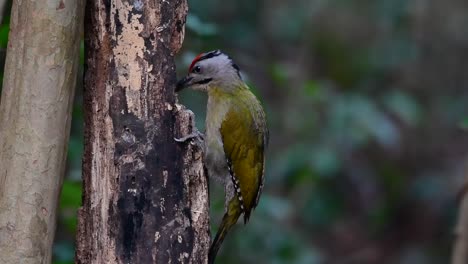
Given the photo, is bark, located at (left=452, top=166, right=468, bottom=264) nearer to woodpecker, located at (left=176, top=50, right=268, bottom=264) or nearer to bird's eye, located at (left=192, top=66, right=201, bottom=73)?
woodpecker, located at (left=176, top=50, right=268, bottom=264)

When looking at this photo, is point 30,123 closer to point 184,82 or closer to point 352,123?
point 184,82

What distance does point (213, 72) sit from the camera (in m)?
5.88

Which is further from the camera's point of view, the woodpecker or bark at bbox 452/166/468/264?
bark at bbox 452/166/468/264

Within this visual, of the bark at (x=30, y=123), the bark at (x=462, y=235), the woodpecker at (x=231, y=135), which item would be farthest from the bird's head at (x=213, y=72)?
the bark at (x=462, y=235)

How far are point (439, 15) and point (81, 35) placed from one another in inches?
279

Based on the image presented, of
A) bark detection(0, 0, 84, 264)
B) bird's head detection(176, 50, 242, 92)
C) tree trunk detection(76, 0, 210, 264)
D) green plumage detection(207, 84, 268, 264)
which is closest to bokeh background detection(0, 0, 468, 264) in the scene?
bird's head detection(176, 50, 242, 92)

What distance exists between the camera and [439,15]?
1090 cm

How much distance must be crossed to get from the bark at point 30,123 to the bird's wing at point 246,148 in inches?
59.5

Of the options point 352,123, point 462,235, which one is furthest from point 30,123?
point 352,123

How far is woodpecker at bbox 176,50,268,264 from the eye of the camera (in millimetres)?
5625

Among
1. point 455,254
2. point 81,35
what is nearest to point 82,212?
point 81,35

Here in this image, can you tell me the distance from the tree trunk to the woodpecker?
0.99 m

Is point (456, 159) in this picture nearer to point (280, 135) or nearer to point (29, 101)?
point (280, 135)

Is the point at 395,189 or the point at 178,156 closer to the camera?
the point at 178,156
